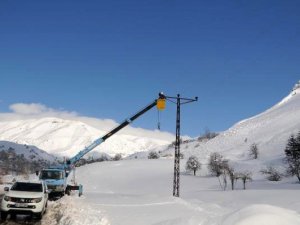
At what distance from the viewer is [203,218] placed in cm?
1845

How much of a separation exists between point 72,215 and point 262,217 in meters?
8.75

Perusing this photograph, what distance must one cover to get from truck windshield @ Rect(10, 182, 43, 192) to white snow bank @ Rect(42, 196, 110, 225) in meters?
1.43

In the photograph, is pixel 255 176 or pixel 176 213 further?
pixel 255 176

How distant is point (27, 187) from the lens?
23953mm

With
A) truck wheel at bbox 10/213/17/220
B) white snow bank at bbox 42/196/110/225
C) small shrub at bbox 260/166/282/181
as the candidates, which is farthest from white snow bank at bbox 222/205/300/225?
small shrub at bbox 260/166/282/181

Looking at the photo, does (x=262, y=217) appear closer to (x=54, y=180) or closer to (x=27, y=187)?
A: (x=27, y=187)

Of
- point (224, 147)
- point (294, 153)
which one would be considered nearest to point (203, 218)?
point (294, 153)

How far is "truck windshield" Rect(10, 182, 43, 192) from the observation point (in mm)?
23647

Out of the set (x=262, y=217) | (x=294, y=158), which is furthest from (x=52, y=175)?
(x=294, y=158)

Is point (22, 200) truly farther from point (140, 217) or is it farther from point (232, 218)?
point (232, 218)

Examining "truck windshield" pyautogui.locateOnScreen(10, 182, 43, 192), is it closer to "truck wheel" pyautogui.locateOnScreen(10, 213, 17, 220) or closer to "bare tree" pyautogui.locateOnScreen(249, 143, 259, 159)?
"truck wheel" pyautogui.locateOnScreen(10, 213, 17, 220)

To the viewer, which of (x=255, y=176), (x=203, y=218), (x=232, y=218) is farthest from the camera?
(x=255, y=176)

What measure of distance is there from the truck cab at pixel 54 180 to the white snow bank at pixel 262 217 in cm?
1849

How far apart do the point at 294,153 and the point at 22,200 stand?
Answer: 85085 mm
